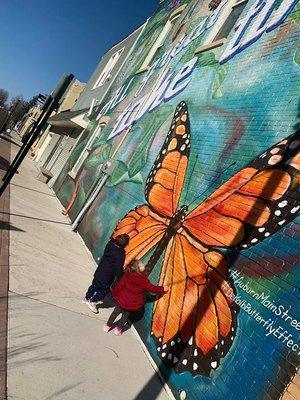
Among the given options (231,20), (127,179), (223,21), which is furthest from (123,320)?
(223,21)

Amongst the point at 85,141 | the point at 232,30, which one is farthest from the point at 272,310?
the point at 85,141

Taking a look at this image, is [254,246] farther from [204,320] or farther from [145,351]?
[145,351]

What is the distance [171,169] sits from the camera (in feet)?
25.3

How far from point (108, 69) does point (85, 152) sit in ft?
23.3

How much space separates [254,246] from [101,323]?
2704 millimetres

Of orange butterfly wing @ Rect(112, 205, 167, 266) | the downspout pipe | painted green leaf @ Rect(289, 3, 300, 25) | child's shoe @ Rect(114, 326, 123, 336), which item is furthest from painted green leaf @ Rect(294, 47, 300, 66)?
the downspout pipe

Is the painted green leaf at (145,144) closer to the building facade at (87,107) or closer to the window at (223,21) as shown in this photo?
the window at (223,21)

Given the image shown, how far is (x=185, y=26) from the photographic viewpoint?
11.8 meters

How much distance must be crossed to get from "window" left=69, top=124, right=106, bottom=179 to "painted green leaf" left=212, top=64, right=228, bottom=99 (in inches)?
320

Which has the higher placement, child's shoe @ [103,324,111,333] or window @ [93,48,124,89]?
window @ [93,48,124,89]

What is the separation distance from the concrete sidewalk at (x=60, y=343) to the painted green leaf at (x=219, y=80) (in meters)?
4.29

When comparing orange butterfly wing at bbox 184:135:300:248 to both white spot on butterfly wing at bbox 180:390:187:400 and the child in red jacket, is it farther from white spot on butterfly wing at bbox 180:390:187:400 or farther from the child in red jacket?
white spot on butterfly wing at bbox 180:390:187:400

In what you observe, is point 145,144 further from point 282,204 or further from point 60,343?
point 60,343

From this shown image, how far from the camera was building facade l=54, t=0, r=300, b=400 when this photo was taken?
4.44 meters
